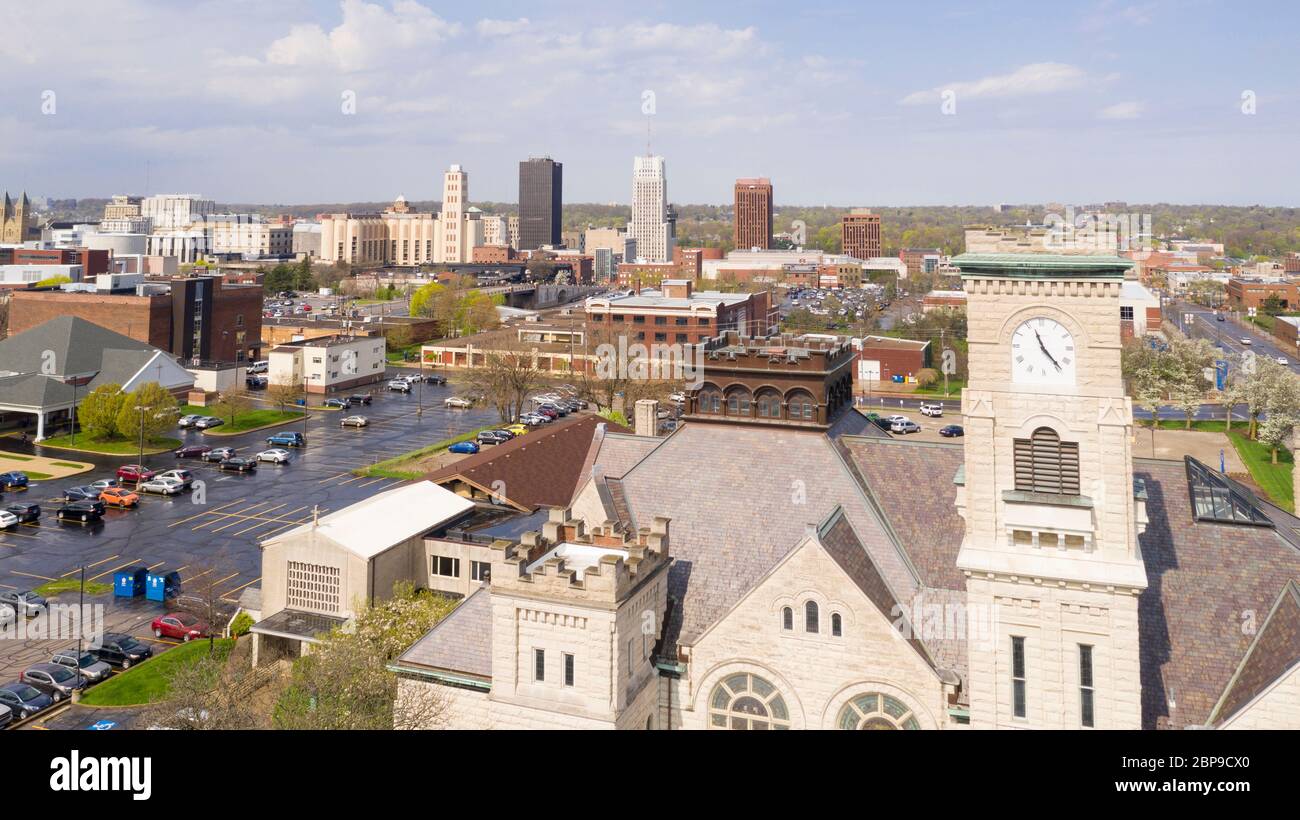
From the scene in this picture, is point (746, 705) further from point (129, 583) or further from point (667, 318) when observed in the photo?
point (667, 318)

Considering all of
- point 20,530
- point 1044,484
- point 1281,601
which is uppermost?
point 1044,484

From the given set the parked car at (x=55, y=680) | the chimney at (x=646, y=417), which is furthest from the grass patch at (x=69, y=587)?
the chimney at (x=646, y=417)

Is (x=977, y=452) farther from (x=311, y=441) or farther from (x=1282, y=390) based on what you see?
(x=1282, y=390)

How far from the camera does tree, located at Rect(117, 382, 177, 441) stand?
258ft

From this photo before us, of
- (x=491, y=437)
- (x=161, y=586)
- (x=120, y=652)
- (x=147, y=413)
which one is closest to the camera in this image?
(x=120, y=652)

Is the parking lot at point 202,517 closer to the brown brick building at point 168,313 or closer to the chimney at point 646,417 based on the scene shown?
the chimney at point 646,417

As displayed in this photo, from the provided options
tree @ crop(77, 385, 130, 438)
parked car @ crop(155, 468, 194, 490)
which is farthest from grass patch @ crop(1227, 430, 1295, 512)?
tree @ crop(77, 385, 130, 438)

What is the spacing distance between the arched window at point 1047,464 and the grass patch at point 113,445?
3026 inches

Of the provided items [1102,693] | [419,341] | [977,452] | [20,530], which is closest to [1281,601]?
[1102,693]

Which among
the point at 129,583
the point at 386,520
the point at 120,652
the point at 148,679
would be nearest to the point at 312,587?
the point at 386,520

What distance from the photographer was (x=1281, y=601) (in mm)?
22578

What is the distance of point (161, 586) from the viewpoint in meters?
45.9

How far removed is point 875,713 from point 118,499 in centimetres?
5744

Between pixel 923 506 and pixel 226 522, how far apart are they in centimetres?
4749
